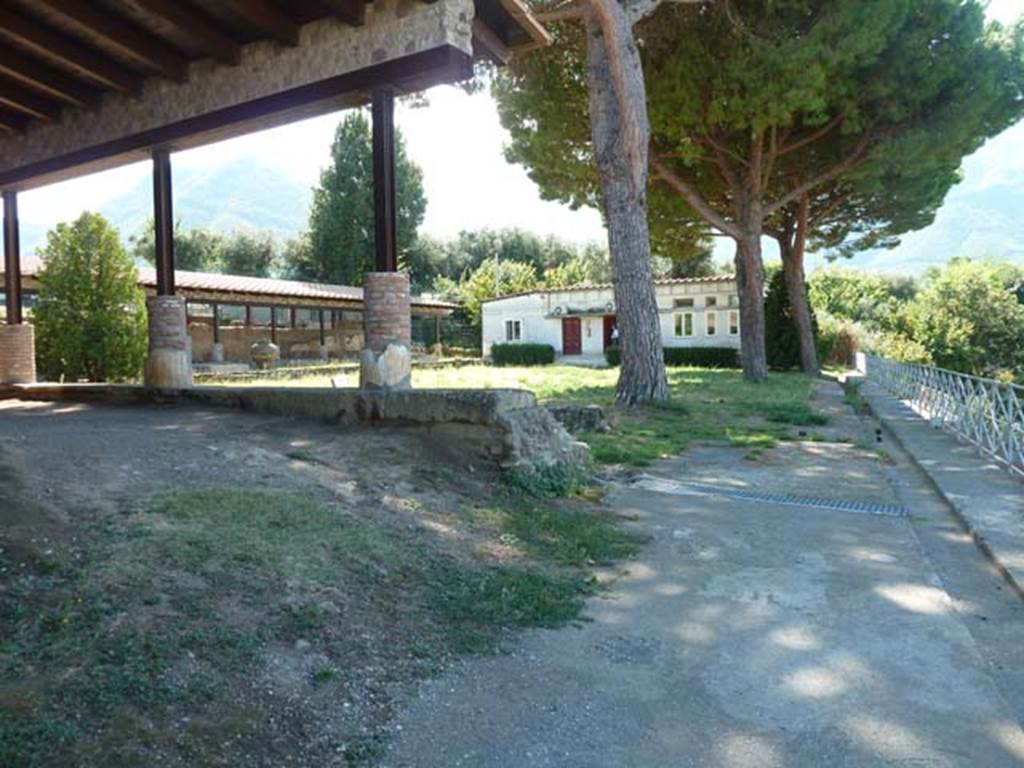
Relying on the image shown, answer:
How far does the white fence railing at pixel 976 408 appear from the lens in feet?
23.8

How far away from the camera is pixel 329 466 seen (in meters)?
5.36

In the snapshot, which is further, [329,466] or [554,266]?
[554,266]

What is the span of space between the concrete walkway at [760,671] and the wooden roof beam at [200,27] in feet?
21.8

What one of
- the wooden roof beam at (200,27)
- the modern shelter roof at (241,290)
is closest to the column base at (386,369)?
the wooden roof beam at (200,27)

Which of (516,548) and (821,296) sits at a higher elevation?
(821,296)

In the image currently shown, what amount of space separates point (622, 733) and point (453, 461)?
3561mm

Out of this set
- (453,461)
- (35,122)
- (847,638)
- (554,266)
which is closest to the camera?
(847,638)

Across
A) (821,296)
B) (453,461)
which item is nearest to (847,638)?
(453,461)

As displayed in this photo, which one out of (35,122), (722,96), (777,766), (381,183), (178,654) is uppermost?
(722,96)

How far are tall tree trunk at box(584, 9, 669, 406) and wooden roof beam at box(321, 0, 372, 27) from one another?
5603 mm

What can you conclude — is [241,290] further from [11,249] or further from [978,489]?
[978,489]

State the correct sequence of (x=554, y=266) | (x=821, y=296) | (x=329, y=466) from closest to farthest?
(x=329, y=466), (x=821, y=296), (x=554, y=266)

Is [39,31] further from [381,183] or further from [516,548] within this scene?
[516,548]

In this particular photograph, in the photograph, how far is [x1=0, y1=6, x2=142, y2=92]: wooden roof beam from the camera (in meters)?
7.47
